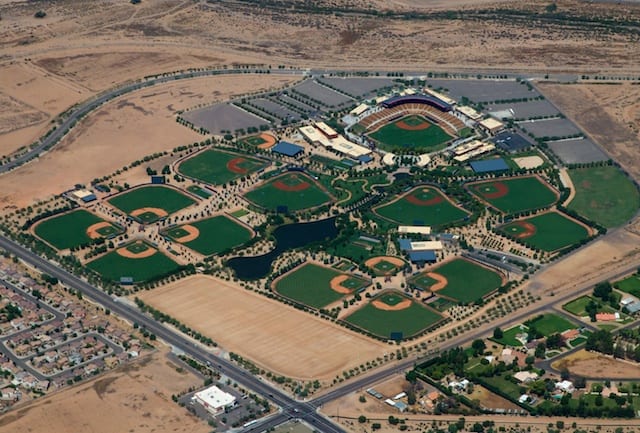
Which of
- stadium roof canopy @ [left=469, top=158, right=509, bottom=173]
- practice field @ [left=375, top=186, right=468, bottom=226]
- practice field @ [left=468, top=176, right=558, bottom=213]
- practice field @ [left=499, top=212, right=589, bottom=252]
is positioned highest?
stadium roof canopy @ [left=469, top=158, right=509, bottom=173]

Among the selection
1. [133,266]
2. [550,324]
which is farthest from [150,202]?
[550,324]

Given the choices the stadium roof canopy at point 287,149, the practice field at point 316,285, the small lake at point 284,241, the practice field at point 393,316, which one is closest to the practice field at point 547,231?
the practice field at point 393,316

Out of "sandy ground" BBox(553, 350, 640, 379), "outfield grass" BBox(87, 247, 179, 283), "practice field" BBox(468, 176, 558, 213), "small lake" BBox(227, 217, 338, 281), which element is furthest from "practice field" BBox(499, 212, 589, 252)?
"outfield grass" BBox(87, 247, 179, 283)

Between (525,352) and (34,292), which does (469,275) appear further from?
(34,292)

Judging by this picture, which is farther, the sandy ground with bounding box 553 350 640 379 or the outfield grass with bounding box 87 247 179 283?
the outfield grass with bounding box 87 247 179 283

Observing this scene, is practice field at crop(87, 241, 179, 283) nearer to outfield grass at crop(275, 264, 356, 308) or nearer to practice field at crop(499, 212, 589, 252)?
outfield grass at crop(275, 264, 356, 308)

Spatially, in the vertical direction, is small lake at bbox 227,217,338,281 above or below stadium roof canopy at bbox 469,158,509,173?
below

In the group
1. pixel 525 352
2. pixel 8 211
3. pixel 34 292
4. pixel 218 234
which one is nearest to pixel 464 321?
pixel 525 352
